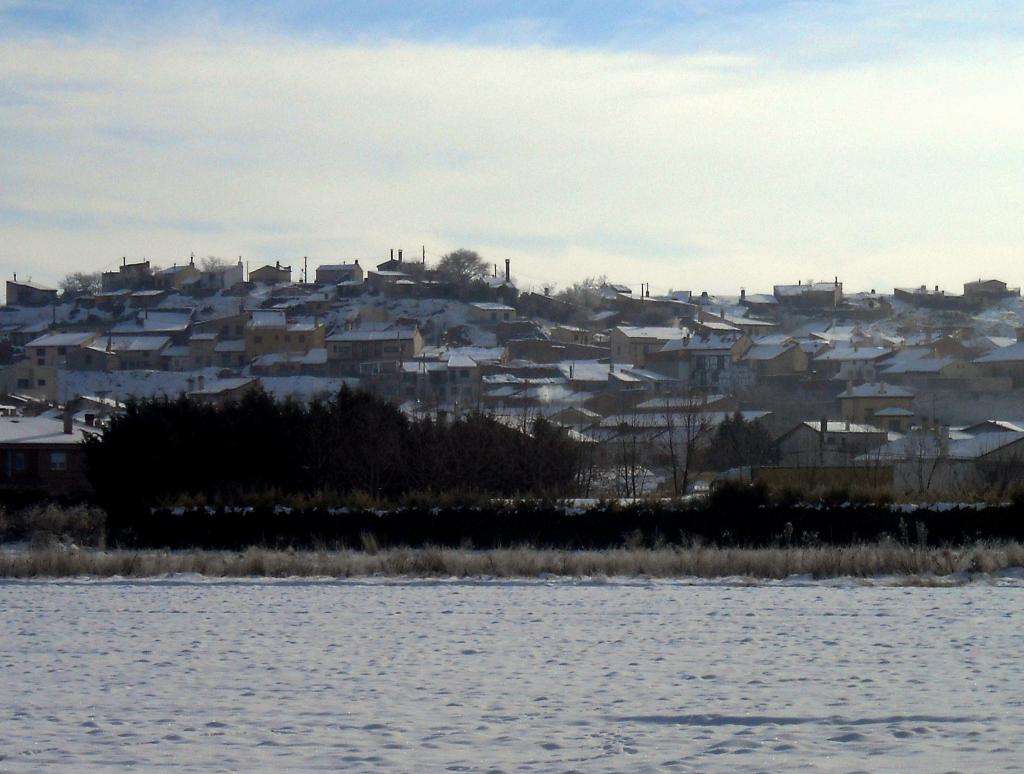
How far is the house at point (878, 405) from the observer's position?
207 ft

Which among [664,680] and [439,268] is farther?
[439,268]

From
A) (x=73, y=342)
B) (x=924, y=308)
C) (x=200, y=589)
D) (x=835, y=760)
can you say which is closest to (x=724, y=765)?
(x=835, y=760)

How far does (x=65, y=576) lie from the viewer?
69.2 feet

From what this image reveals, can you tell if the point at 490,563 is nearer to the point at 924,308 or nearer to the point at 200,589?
the point at 200,589

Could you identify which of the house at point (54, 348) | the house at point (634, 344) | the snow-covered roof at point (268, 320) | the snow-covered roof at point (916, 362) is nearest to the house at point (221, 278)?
the snow-covered roof at point (268, 320)

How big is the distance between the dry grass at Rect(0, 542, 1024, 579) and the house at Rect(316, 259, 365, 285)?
10786cm

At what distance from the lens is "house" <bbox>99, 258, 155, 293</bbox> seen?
5182 inches

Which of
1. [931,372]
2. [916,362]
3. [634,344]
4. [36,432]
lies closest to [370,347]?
[634,344]

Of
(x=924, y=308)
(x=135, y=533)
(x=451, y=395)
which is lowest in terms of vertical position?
(x=135, y=533)

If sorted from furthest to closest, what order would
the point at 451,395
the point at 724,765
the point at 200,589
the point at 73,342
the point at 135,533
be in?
1. the point at 73,342
2. the point at 451,395
3. the point at 135,533
4. the point at 200,589
5. the point at 724,765

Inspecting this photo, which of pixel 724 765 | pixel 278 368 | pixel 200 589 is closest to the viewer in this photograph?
pixel 724 765

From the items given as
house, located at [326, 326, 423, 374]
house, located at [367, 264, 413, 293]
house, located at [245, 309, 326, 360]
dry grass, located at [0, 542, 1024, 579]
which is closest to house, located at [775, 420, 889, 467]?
dry grass, located at [0, 542, 1024, 579]

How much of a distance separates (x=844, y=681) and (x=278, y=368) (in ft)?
266

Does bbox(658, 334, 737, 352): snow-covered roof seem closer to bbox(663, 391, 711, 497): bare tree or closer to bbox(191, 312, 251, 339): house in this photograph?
bbox(663, 391, 711, 497): bare tree
